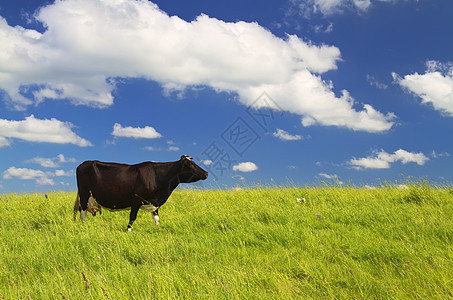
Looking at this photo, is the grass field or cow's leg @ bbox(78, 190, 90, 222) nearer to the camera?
the grass field

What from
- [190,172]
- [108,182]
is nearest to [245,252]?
[190,172]

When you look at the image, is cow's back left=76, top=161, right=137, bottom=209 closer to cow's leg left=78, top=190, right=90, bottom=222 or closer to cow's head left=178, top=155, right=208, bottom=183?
cow's leg left=78, top=190, right=90, bottom=222

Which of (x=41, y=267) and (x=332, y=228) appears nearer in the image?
(x=41, y=267)

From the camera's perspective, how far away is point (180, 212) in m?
9.77

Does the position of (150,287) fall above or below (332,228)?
below

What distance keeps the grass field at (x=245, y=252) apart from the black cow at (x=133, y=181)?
0.53 metres

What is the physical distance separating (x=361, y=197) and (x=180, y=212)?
17.9 feet

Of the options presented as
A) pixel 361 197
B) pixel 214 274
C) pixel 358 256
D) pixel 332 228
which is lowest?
pixel 214 274

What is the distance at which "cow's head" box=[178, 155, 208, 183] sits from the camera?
27.5ft

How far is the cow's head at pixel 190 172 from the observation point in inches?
330

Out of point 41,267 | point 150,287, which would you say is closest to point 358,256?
point 150,287

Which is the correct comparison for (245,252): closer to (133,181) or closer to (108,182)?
(133,181)

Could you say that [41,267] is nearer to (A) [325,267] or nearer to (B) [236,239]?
(B) [236,239]

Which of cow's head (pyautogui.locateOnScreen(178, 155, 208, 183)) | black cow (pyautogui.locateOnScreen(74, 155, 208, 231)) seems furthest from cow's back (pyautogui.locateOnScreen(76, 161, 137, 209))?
cow's head (pyautogui.locateOnScreen(178, 155, 208, 183))
